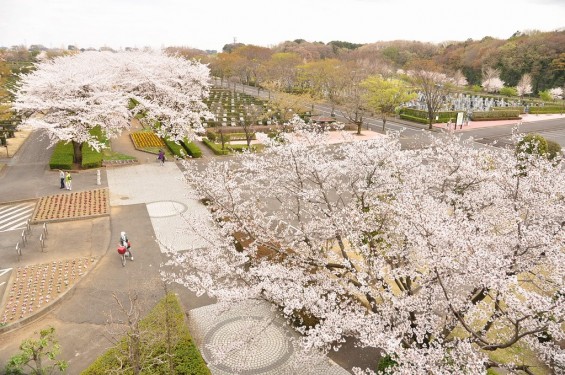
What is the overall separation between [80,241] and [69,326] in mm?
6618

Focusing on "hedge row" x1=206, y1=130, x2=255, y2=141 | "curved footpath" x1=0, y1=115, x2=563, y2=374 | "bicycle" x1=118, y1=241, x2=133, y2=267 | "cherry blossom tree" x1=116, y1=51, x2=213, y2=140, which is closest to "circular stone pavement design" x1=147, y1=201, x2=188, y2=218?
"curved footpath" x1=0, y1=115, x2=563, y2=374

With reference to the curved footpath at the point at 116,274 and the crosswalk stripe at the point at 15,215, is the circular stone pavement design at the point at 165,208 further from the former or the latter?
the crosswalk stripe at the point at 15,215

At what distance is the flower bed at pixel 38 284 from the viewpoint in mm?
13570

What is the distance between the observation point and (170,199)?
24.2 meters

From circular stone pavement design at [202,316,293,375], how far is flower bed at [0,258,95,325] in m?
6.69

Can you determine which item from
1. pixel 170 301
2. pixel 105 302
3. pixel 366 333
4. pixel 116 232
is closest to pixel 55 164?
pixel 116 232

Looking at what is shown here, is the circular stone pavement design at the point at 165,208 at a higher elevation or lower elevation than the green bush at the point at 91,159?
lower

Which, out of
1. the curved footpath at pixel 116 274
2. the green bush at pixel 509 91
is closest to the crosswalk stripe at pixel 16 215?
the curved footpath at pixel 116 274

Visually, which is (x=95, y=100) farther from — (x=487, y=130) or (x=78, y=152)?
(x=487, y=130)

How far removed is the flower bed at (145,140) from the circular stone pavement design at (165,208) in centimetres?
1388

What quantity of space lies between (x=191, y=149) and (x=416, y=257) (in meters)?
26.4

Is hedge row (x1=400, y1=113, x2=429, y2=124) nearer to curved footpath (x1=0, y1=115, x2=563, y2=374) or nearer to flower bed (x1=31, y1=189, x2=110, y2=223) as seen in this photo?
curved footpath (x1=0, y1=115, x2=563, y2=374)

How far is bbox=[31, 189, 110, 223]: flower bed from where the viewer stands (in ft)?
68.8

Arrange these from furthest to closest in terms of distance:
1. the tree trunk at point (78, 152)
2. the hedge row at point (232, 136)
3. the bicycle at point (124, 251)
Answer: the hedge row at point (232, 136) < the tree trunk at point (78, 152) < the bicycle at point (124, 251)
